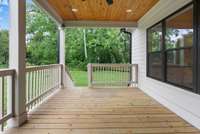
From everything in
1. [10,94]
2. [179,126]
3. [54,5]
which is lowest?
[179,126]

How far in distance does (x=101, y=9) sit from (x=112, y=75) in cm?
315

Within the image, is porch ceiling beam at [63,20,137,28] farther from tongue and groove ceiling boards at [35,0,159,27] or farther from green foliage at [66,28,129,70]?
green foliage at [66,28,129,70]

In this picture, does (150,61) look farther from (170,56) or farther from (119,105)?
(119,105)

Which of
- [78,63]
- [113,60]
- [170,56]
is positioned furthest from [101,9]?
[78,63]

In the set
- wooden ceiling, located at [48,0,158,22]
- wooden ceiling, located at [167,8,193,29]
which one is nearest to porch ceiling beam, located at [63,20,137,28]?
wooden ceiling, located at [48,0,158,22]

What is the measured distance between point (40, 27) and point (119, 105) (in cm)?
1185

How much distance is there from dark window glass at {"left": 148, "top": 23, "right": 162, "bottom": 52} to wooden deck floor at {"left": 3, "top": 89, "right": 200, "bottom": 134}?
1.75 metres

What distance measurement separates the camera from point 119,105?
5535 millimetres

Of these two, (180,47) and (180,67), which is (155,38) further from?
(180,67)

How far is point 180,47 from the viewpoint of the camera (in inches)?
185

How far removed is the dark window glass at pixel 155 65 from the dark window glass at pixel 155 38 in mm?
188

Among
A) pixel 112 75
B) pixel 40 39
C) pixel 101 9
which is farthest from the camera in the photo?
pixel 40 39

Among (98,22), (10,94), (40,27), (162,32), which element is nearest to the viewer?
(10,94)

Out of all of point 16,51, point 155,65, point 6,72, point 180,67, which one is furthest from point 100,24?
point 6,72
